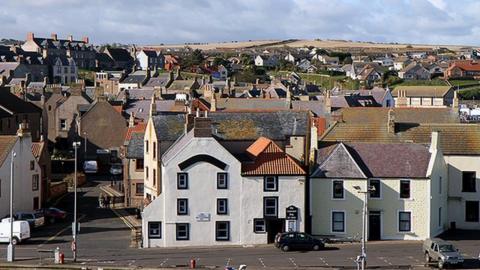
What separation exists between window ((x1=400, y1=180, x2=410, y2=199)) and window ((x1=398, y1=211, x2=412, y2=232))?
107 cm

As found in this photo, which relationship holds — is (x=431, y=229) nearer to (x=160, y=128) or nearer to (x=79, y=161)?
(x=160, y=128)

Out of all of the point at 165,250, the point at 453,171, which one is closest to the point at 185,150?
the point at 165,250

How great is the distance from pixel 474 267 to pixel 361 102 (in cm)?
7682

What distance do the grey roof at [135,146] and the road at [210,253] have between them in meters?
10.4

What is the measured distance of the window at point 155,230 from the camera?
54.1 metres

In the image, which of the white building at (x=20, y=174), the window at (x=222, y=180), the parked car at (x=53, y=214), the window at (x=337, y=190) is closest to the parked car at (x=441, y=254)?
the window at (x=337, y=190)

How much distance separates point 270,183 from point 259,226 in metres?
2.75

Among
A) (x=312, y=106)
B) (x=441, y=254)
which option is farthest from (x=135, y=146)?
(x=312, y=106)

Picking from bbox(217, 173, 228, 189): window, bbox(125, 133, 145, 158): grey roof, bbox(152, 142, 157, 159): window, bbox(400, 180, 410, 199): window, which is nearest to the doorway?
bbox(217, 173, 228, 189): window

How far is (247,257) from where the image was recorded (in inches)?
1917

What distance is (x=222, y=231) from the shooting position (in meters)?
54.5

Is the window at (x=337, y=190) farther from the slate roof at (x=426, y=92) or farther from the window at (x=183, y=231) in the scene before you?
the slate roof at (x=426, y=92)

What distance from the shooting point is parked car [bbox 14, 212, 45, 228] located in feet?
191

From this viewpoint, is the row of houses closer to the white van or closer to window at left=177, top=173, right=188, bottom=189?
window at left=177, top=173, right=188, bottom=189
